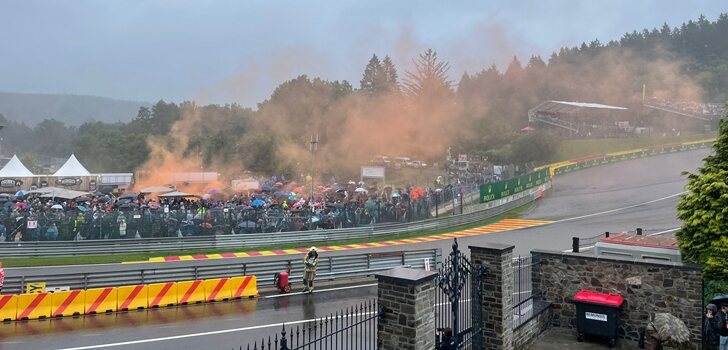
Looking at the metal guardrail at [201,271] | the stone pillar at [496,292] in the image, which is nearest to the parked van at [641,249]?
the stone pillar at [496,292]

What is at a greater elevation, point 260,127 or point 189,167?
point 260,127

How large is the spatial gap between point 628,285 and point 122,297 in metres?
13.0

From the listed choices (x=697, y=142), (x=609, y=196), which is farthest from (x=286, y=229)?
(x=697, y=142)

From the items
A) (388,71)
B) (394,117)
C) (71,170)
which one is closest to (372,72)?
(388,71)

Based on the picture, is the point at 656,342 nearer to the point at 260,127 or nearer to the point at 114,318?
the point at 114,318

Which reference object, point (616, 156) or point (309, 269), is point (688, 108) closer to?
point (616, 156)

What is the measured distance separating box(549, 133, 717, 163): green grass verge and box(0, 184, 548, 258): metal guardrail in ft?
121

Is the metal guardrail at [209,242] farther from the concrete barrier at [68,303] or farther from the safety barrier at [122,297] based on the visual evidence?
the concrete barrier at [68,303]

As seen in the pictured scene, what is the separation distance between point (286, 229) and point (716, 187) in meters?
20.6

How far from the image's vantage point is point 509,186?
41.2 meters

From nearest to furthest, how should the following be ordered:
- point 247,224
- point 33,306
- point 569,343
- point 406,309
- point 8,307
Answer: point 406,309 → point 569,343 → point 8,307 → point 33,306 → point 247,224

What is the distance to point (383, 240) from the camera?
3114 centimetres

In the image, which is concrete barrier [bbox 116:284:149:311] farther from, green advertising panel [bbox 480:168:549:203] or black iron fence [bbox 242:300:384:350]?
green advertising panel [bbox 480:168:549:203]

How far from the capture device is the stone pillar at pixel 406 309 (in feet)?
25.3
